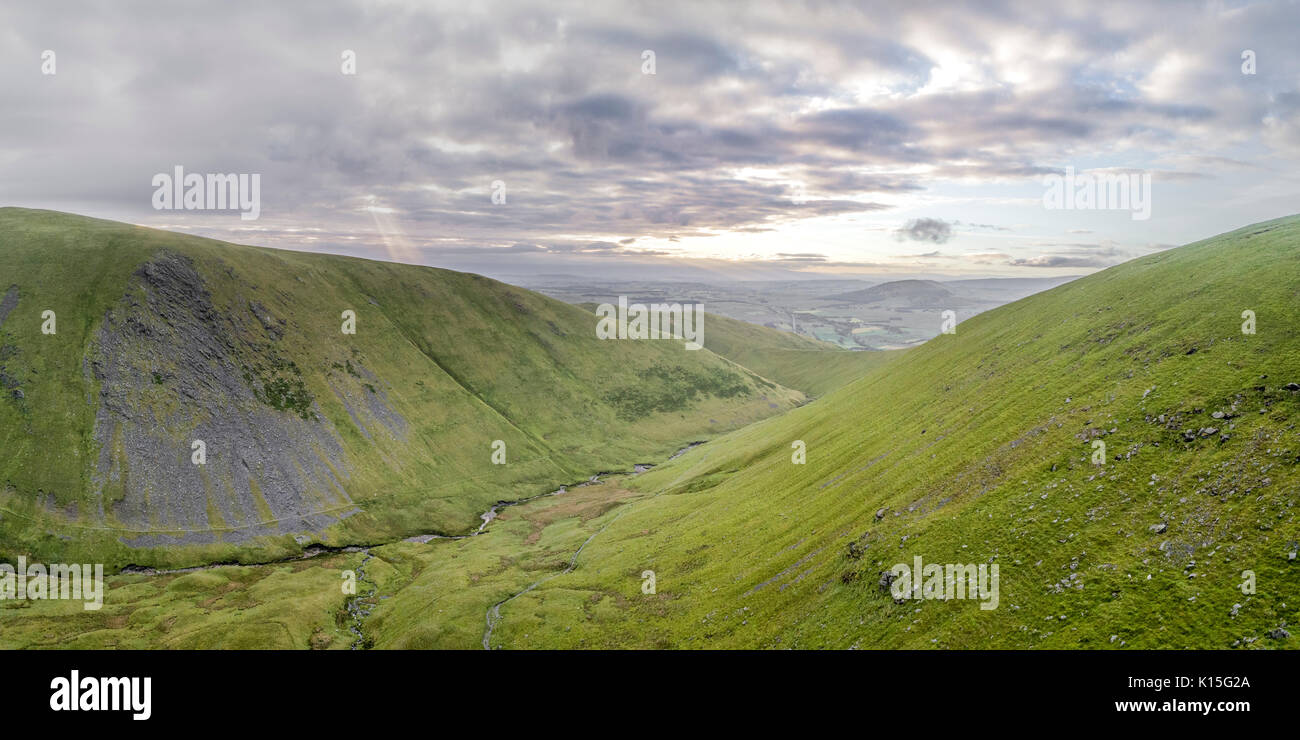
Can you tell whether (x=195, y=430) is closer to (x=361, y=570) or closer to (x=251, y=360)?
(x=251, y=360)

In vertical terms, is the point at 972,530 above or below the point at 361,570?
above

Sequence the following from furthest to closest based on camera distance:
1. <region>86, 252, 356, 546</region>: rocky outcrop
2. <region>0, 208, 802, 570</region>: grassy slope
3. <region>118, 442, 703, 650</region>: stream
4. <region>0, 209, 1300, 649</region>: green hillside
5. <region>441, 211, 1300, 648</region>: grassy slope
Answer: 1. <region>86, 252, 356, 546</region>: rocky outcrop
2. <region>0, 208, 802, 570</region>: grassy slope
3. <region>118, 442, 703, 650</region>: stream
4. <region>0, 209, 1300, 649</region>: green hillside
5. <region>441, 211, 1300, 648</region>: grassy slope

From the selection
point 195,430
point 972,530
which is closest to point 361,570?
point 195,430

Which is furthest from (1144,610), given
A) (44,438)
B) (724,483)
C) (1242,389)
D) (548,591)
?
(44,438)

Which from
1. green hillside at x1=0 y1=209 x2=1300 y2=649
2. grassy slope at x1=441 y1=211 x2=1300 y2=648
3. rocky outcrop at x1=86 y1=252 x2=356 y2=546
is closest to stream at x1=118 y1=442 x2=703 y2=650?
green hillside at x1=0 y1=209 x2=1300 y2=649

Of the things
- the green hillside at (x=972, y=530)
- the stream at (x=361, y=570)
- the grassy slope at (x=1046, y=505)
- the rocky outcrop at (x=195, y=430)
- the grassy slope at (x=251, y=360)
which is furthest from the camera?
the rocky outcrop at (x=195, y=430)

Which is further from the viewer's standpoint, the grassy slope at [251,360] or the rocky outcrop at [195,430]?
the rocky outcrop at [195,430]

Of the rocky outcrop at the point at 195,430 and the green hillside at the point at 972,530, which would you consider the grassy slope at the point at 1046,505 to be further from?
the rocky outcrop at the point at 195,430

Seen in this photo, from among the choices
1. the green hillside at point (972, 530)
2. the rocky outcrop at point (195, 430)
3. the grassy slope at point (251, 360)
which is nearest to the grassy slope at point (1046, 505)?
the green hillside at point (972, 530)

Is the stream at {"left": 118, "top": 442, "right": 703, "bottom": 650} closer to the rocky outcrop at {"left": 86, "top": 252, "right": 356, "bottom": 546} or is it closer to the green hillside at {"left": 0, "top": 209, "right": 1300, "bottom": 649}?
the green hillside at {"left": 0, "top": 209, "right": 1300, "bottom": 649}
